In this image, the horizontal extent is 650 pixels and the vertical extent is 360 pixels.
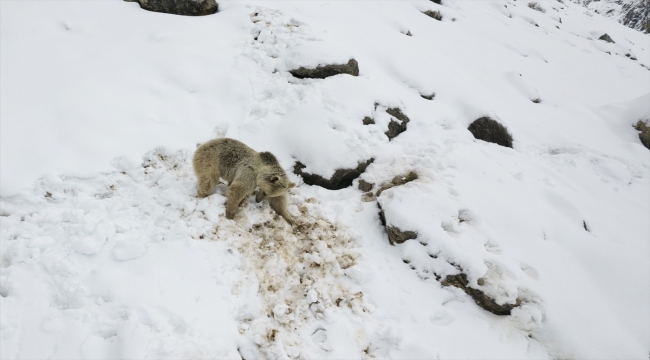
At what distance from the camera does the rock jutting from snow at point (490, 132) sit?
8.38 metres

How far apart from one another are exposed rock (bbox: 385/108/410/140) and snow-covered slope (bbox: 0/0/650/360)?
15 centimetres

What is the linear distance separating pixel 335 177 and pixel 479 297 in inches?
122

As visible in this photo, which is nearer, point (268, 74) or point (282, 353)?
point (282, 353)

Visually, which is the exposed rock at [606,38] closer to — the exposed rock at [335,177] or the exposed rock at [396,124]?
the exposed rock at [396,124]

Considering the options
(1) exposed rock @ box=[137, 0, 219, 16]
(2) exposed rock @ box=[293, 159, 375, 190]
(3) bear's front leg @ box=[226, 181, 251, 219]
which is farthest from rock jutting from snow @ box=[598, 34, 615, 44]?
(3) bear's front leg @ box=[226, 181, 251, 219]

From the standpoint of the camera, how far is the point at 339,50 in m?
8.34

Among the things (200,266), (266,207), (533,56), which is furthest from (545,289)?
(533,56)

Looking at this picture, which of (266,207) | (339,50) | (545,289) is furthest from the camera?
(339,50)

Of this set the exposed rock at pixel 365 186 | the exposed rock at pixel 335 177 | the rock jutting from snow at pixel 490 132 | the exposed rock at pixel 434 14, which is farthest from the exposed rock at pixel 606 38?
the exposed rock at pixel 365 186

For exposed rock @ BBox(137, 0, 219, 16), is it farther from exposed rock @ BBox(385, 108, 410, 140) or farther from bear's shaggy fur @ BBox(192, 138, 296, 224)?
exposed rock @ BBox(385, 108, 410, 140)

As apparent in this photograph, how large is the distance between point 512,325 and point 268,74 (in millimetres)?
7017

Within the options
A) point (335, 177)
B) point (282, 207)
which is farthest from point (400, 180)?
point (282, 207)

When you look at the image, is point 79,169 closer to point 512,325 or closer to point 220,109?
point 220,109

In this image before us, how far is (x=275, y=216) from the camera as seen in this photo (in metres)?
5.33
